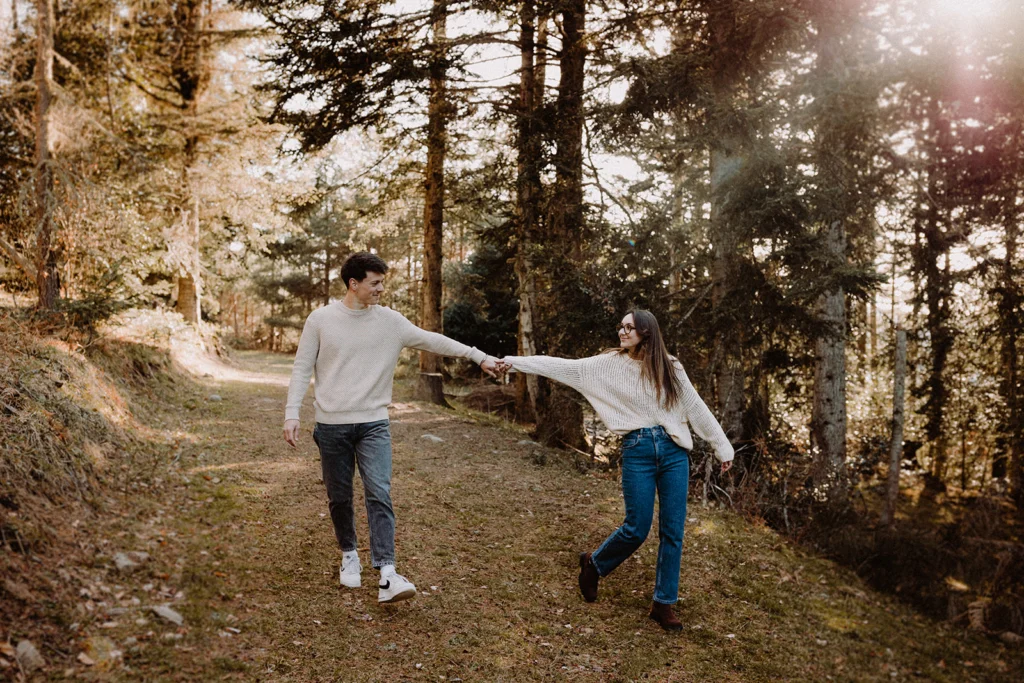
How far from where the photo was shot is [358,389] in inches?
159

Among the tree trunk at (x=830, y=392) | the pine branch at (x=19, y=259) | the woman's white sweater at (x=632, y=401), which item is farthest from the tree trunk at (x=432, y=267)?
the woman's white sweater at (x=632, y=401)

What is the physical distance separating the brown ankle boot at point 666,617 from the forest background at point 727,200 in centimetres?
291

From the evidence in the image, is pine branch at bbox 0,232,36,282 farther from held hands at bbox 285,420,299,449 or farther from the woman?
the woman

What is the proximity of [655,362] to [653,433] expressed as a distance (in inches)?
18.6

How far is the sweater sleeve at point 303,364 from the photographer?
406 cm

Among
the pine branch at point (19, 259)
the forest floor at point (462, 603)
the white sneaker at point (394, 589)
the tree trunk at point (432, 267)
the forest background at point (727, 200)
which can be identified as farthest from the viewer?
the tree trunk at point (432, 267)

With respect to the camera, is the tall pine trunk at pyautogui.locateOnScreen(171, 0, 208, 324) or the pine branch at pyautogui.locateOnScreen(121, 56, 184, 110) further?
the tall pine trunk at pyautogui.locateOnScreen(171, 0, 208, 324)

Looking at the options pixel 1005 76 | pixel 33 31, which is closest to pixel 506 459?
pixel 1005 76

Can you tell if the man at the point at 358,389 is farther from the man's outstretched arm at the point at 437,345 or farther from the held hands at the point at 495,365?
the held hands at the point at 495,365

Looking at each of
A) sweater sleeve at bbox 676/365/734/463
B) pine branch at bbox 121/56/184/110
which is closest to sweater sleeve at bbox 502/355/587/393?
sweater sleeve at bbox 676/365/734/463

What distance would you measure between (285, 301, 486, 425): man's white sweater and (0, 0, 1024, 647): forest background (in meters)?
4.43

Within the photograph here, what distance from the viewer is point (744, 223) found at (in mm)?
7266

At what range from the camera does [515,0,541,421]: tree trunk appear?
904 cm

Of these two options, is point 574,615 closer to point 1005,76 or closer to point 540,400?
point 1005,76
